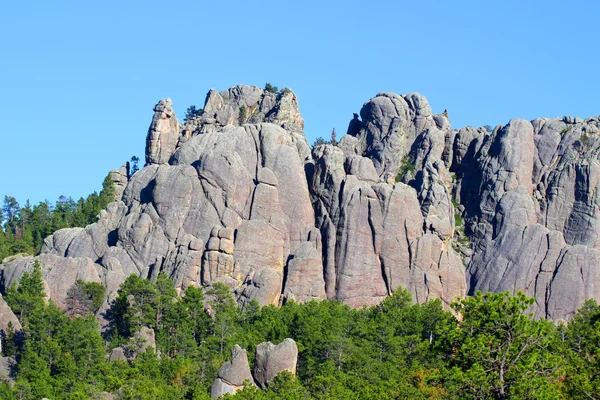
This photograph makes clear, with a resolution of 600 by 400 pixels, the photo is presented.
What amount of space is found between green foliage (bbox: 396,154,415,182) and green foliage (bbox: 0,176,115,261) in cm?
3089

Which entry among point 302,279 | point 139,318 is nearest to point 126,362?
point 139,318

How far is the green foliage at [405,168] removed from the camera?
428 ft

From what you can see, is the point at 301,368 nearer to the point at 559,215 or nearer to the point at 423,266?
the point at 423,266

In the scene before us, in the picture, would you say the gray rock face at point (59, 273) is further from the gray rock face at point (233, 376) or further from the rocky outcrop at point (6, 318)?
the gray rock face at point (233, 376)

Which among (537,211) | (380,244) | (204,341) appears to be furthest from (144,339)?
(537,211)

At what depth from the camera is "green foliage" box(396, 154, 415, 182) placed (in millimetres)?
130375

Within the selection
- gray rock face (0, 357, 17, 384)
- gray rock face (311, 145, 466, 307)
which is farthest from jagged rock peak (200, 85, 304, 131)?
gray rock face (0, 357, 17, 384)

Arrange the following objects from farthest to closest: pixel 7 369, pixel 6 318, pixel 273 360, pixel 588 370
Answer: pixel 6 318 → pixel 7 369 → pixel 273 360 → pixel 588 370

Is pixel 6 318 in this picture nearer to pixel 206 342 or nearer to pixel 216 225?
pixel 206 342

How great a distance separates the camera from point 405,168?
432 feet

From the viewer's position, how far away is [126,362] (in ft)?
332

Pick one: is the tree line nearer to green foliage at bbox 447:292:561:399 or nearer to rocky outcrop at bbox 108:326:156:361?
rocky outcrop at bbox 108:326:156:361

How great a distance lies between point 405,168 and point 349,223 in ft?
50.3

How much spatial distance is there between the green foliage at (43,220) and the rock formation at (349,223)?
36.3 feet
